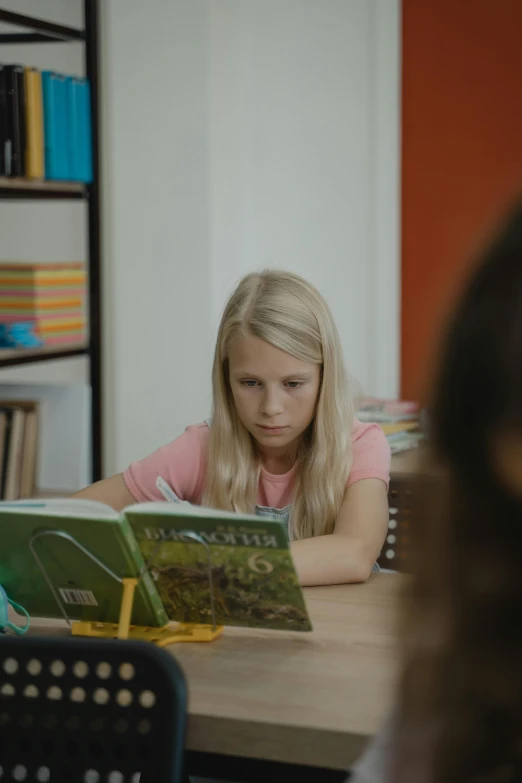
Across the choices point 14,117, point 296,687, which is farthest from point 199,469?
point 14,117

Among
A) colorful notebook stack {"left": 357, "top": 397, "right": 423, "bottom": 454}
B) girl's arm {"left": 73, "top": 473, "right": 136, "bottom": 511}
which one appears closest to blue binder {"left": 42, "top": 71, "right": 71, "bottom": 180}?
colorful notebook stack {"left": 357, "top": 397, "right": 423, "bottom": 454}

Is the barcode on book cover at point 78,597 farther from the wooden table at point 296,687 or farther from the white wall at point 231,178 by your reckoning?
the white wall at point 231,178

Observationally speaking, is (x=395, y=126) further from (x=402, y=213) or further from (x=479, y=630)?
(x=479, y=630)

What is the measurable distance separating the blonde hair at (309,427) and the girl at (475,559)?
55.6 inches

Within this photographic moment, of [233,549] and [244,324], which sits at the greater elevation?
[244,324]

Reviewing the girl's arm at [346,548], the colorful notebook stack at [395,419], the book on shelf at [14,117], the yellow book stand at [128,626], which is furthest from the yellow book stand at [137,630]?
the book on shelf at [14,117]

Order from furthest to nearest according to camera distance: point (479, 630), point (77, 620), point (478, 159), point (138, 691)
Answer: point (478, 159), point (77, 620), point (138, 691), point (479, 630)

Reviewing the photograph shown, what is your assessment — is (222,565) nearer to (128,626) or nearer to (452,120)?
(128,626)

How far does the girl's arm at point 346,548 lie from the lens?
5.60ft

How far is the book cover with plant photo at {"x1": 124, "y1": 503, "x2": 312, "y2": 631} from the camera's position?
4.50ft

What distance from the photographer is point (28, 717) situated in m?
1.18

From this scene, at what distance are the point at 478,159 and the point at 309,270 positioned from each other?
2.22 ft

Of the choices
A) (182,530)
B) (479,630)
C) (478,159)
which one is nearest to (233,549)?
(182,530)

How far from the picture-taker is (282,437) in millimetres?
1952
